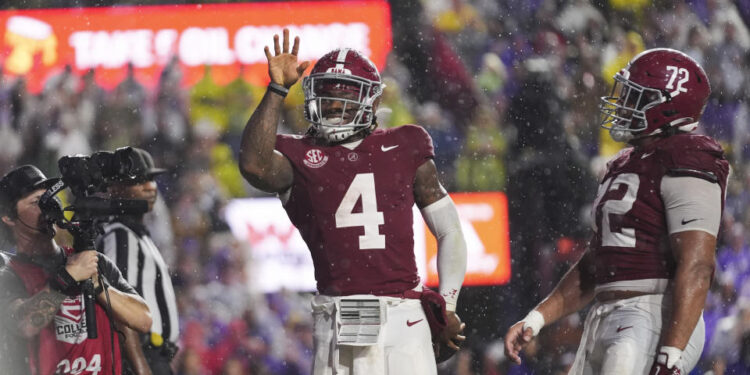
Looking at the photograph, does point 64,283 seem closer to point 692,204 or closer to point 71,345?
point 71,345

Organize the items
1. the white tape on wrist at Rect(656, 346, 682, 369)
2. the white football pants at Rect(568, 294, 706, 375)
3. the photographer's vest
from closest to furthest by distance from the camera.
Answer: the white tape on wrist at Rect(656, 346, 682, 369) < the white football pants at Rect(568, 294, 706, 375) < the photographer's vest

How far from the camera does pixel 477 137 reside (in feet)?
20.4

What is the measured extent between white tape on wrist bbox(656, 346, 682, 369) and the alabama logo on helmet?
1.02 metres

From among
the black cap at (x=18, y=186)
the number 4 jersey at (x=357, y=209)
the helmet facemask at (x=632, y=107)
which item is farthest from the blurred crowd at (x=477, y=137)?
the number 4 jersey at (x=357, y=209)

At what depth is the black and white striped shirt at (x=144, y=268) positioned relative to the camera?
4.18m

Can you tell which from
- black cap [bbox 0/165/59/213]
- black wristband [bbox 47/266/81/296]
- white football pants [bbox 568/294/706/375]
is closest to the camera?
white football pants [bbox 568/294/706/375]

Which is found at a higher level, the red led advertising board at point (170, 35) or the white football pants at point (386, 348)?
the red led advertising board at point (170, 35)

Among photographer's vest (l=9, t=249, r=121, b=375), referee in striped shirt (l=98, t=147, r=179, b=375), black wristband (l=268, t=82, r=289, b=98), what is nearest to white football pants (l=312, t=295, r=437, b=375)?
black wristband (l=268, t=82, r=289, b=98)

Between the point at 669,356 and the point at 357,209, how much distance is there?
89 centimetres

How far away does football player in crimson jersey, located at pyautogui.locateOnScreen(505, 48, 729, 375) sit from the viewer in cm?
243

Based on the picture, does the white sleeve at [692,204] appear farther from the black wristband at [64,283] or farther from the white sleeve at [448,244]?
the black wristband at [64,283]

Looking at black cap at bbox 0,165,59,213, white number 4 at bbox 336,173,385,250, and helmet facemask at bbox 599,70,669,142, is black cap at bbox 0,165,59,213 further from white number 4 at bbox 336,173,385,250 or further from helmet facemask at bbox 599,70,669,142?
helmet facemask at bbox 599,70,669,142

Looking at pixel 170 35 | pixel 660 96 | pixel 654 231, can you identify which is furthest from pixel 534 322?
pixel 170 35

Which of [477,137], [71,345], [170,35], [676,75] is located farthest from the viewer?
[170,35]
